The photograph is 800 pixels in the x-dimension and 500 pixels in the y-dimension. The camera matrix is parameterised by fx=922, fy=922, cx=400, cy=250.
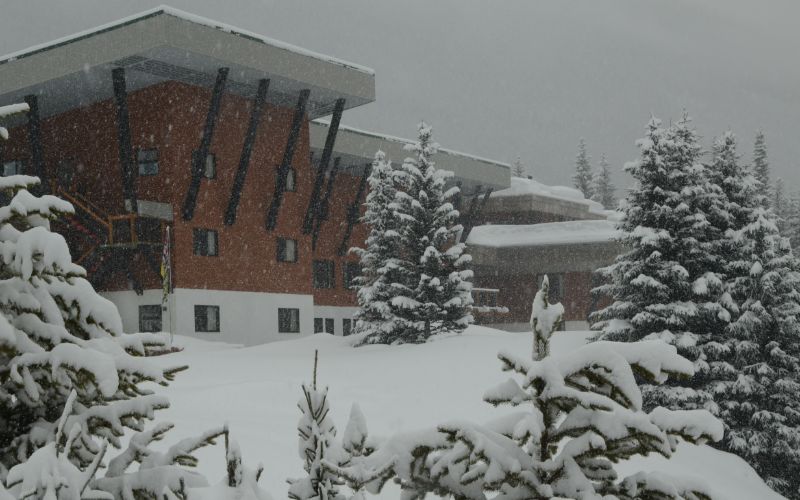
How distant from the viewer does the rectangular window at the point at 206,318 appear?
34.6m

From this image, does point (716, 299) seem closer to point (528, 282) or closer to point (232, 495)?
point (232, 495)

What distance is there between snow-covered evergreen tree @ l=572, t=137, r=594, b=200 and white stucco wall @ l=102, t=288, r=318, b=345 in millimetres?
65756

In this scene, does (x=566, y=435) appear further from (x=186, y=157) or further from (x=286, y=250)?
(x=286, y=250)

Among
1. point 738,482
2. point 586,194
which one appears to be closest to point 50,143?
point 738,482

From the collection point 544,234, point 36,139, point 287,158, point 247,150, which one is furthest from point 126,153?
point 544,234

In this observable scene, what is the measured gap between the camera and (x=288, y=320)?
1521 inches

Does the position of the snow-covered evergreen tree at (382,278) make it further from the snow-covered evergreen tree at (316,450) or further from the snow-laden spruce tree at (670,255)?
the snow-covered evergreen tree at (316,450)

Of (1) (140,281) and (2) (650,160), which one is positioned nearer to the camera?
(2) (650,160)

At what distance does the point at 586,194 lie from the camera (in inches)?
3971

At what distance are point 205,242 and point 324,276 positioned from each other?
34.6ft

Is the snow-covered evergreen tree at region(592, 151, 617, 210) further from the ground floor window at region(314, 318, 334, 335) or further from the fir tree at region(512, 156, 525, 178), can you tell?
the ground floor window at region(314, 318, 334, 335)

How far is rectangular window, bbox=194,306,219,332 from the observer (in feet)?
113

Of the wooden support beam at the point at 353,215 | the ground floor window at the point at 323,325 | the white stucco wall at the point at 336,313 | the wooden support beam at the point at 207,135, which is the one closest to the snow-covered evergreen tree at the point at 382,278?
the wooden support beam at the point at 207,135

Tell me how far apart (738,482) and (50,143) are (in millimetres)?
29818
